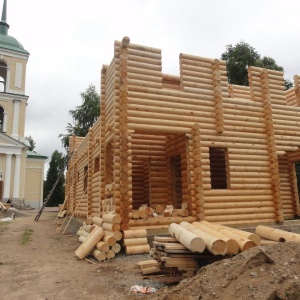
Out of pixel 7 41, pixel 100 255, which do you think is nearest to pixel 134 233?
pixel 100 255

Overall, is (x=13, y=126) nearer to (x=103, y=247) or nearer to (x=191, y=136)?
(x=191, y=136)

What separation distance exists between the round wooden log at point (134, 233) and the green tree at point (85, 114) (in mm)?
30384

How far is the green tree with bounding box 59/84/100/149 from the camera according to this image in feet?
125

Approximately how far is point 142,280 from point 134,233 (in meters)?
2.47

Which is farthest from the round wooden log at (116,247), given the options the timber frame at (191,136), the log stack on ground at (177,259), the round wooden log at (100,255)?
the log stack on ground at (177,259)

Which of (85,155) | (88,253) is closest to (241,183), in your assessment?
(88,253)

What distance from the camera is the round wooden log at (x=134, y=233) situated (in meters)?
8.35

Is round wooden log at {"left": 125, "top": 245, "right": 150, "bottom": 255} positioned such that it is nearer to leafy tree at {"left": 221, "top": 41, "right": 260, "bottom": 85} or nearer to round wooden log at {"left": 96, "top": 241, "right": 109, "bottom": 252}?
round wooden log at {"left": 96, "top": 241, "right": 109, "bottom": 252}

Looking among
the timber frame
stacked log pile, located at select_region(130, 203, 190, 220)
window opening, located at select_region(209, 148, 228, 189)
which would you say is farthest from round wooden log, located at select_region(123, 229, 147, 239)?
window opening, located at select_region(209, 148, 228, 189)

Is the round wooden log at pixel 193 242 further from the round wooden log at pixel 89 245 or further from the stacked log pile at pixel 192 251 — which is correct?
the round wooden log at pixel 89 245

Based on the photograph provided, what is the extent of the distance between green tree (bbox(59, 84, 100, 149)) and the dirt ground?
30.6 metres

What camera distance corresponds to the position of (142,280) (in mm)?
6012

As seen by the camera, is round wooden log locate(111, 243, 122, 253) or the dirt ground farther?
round wooden log locate(111, 243, 122, 253)

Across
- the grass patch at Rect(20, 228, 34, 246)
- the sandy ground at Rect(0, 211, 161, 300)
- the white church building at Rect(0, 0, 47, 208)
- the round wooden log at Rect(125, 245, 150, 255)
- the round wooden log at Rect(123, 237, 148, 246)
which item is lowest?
the grass patch at Rect(20, 228, 34, 246)
